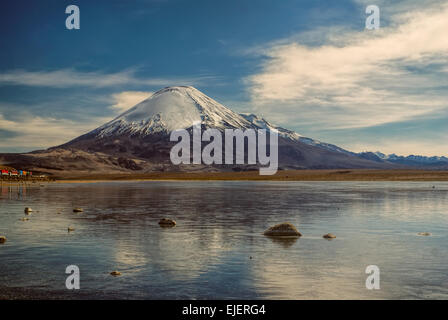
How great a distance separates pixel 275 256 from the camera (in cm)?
2278

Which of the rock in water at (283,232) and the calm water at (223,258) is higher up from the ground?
the rock in water at (283,232)

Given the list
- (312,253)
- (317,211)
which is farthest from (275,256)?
(317,211)

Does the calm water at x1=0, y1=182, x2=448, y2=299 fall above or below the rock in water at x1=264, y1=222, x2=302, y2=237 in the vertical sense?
below

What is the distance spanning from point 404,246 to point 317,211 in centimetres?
2048

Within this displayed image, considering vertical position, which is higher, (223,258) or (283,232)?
(283,232)

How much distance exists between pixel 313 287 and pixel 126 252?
10.7 meters

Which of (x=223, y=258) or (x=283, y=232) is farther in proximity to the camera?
(x=283, y=232)

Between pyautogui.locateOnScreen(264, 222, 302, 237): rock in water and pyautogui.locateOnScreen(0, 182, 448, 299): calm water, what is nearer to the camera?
pyautogui.locateOnScreen(0, 182, 448, 299): calm water

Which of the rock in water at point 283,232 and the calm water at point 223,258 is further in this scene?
the rock in water at point 283,232

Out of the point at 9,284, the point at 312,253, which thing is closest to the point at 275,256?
the point at 312,253
